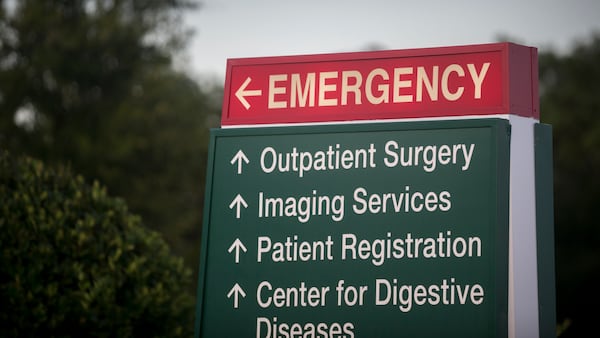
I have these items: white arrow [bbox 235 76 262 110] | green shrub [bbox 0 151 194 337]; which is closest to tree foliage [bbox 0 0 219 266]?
green shrub [bbox 0 151 194 337]

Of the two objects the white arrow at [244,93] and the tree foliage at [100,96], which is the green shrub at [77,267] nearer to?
the white arrow at [244,93]

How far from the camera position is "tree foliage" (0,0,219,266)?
2681 cm

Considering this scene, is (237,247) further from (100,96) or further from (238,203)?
(100,96)

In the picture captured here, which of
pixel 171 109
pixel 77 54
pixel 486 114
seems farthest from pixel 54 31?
pixel 486 114

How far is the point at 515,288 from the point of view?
475 centimetres

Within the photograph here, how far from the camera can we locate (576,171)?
33625 mm

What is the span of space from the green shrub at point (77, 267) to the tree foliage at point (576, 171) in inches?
878

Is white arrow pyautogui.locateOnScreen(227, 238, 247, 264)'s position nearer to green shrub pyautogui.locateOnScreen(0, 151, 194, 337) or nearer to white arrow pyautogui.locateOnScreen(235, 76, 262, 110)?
white arrow pyautogui.locateOnScreen(235, 76, 262, 110)

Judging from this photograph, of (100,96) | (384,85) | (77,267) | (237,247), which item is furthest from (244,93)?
(100,96)

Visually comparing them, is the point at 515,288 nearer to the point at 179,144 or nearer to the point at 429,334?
the point at 429,334

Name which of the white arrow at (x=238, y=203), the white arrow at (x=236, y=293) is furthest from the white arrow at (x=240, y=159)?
the white arrow at (x=236, y=293)

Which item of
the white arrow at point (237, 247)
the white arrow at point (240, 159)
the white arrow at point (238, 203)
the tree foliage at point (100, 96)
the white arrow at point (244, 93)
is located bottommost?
the white arrow at point (237, 247)

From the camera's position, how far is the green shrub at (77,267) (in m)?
6.66

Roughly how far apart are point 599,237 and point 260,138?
27871mm
